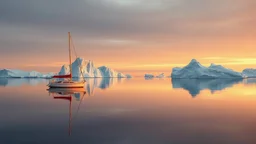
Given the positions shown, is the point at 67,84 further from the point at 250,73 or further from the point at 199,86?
the point at 250,73

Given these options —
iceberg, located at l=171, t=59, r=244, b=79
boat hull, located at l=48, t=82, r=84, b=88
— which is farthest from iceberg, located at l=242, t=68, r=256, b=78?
boat hull, located at l=48, t=82, r=84, b=88

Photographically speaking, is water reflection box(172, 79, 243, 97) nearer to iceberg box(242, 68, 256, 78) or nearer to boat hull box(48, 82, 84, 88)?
boat hull box(48, 82, 84, 88)

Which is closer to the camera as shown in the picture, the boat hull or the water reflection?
the boat hull

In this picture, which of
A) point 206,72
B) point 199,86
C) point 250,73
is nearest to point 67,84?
point 199,86

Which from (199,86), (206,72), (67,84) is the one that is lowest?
(199,86)

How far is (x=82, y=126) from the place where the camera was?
13.5 meters

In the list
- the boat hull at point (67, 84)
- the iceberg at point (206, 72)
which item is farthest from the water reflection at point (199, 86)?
the iceberg at point (206, 72)

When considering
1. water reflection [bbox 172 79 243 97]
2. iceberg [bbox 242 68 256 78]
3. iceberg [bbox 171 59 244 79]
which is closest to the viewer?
water reflection [bbox 172 79 243 97]

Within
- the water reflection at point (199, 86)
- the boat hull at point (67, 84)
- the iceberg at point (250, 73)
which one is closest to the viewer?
the boat hull at point (67, 84)

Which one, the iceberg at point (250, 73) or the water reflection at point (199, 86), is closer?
the water reflection at point (199, 86)

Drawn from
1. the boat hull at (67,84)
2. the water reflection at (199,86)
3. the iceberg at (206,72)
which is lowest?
the water reflection at (199,86)

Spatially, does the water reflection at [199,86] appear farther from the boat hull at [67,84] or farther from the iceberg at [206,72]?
the iceberg at [206,72]

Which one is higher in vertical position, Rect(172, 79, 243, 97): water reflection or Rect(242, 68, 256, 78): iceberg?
Rect(242, 68, 256, 78): iceberg

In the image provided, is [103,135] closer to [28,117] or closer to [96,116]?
[96,116]
